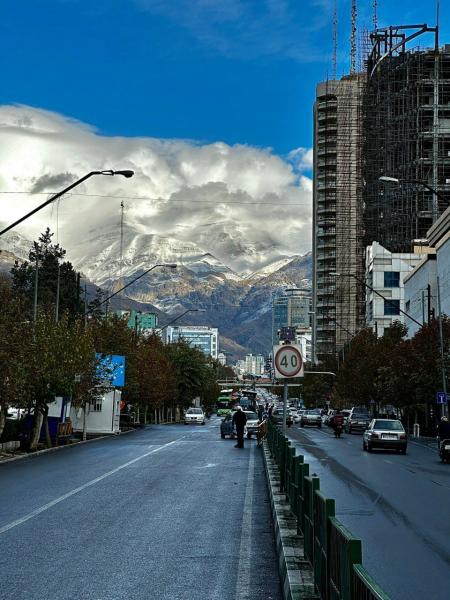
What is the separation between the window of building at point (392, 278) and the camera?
11447 cm

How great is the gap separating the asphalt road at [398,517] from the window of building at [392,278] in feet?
269

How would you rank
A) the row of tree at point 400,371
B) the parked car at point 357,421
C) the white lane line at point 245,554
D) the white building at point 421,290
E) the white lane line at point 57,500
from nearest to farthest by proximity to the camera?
the white lane line at point 245,554
the white lane line at point 57,500
the row of tree at point 400,371
the parked car at point 357,421
the white building at point 421,290

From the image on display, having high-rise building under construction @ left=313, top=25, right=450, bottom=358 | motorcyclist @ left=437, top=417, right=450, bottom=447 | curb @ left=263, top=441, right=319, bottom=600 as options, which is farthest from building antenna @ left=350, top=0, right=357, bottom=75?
curb @ left=263, top=441, right=319, bottom=600

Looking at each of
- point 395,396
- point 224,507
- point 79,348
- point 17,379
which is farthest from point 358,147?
point 224,507

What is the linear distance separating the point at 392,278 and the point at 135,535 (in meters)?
104

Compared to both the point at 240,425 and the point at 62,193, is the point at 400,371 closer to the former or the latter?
the point at 240,425

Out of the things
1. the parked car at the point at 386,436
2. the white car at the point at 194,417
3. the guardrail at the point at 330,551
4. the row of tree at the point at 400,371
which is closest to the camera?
the guardrail at the point at 330,551

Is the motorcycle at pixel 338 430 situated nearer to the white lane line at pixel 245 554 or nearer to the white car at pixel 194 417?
the white car at pixel 194 417

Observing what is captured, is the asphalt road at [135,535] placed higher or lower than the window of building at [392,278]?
lower

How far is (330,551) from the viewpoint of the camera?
6.46 meters

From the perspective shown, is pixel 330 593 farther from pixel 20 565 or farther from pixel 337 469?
pixel 337 469

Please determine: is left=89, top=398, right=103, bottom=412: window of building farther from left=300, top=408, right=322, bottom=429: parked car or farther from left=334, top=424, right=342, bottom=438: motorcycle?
left=300, top=408, right=322, bottom=429: parked car

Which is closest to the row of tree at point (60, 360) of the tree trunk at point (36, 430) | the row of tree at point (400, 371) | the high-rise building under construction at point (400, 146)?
the tree trunk at point (36, 430)

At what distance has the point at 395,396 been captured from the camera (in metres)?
65.1
